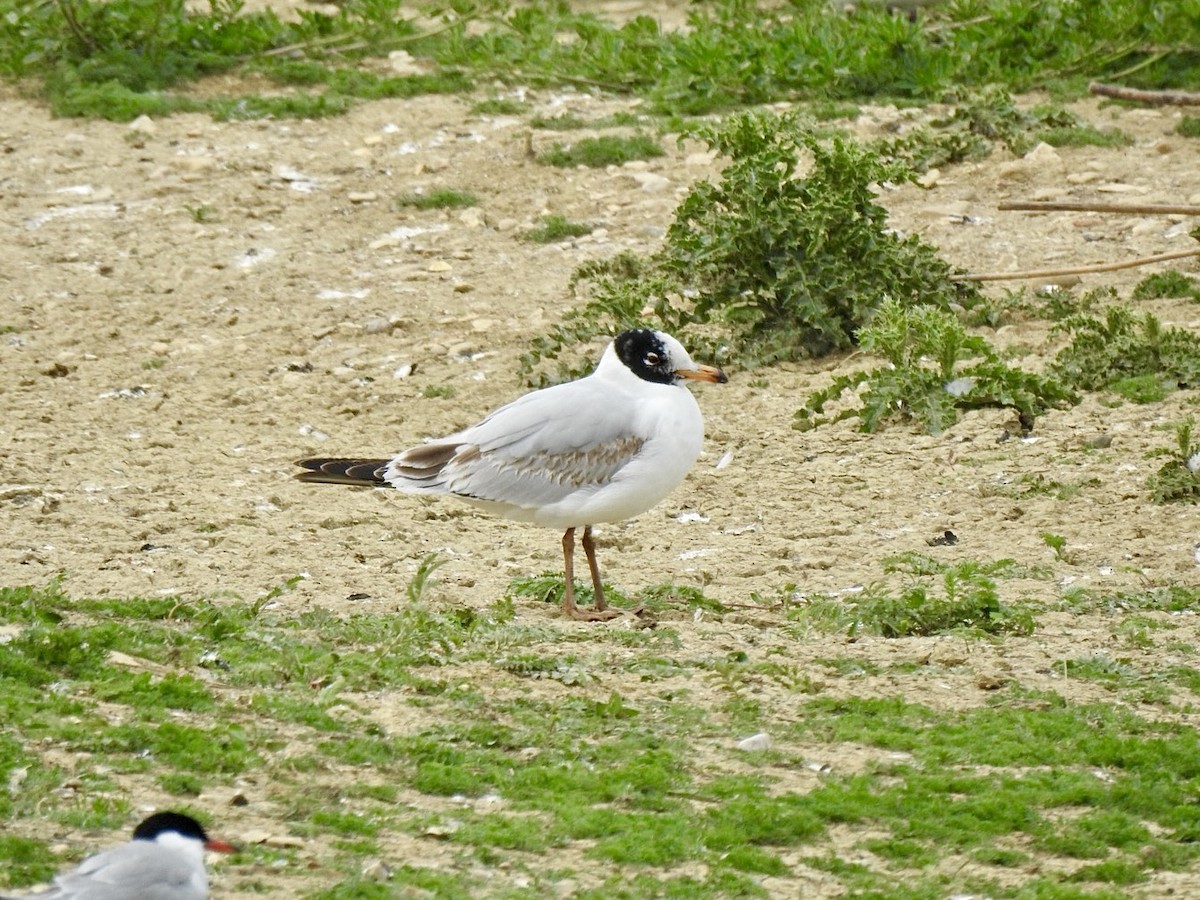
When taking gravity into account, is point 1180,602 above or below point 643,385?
below

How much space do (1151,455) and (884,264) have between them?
2008 millimetres

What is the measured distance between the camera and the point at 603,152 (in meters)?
11.4

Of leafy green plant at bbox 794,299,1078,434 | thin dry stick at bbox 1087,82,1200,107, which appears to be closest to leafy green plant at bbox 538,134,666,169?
leafy green plant at bbox 794,299,1078,434

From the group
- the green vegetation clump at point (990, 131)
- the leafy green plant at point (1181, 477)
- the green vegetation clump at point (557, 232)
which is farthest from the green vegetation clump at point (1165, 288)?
the green vegetation clump at point (557, 232)

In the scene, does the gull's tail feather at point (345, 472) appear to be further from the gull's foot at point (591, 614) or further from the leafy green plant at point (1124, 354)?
the leafy green plant at point (1124, 354)

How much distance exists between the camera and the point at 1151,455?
7332mm

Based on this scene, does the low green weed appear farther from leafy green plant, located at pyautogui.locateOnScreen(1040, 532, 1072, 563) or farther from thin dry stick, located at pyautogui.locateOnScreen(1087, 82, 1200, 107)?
thin dry stick, located at pyautogui.locateOnScreen(1087, 82, 1200, 107)

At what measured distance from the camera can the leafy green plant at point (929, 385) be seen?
8008 mm

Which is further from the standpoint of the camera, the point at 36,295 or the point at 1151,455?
the point at 36,295

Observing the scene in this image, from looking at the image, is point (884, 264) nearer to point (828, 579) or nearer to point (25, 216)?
point (828, 579)

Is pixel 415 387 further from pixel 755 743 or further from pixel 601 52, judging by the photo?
pixel 601 52

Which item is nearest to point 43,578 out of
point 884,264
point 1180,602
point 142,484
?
point 142,484

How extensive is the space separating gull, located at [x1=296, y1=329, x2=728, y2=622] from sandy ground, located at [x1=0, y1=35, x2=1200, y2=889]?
323mm

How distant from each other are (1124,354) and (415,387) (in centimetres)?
322
